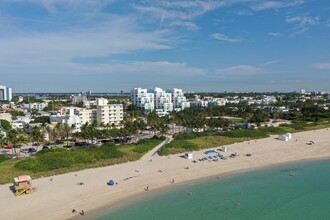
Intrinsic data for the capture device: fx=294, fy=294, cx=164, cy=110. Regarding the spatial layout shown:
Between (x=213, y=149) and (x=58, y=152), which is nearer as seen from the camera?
(x=58, y=152)

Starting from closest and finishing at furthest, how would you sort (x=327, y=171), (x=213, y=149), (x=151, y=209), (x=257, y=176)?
(x=151, y=209) < (x=257, y=176) < (x=327, y=171) < (x=213, y=149)

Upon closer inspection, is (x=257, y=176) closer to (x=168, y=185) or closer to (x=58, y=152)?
(x=168, y=185)

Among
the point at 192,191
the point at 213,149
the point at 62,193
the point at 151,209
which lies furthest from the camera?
the point at 213,149

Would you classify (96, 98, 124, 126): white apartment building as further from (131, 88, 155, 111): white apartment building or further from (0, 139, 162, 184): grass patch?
(131, 88, 155, 111): white apartment building

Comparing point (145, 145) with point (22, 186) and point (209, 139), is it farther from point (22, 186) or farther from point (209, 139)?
point (22, 186)

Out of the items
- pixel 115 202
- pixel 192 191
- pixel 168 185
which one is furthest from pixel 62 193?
pixel 192 191

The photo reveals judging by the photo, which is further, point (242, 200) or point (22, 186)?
point (242, 200)

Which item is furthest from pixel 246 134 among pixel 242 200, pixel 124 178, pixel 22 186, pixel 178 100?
pixel 178 100
